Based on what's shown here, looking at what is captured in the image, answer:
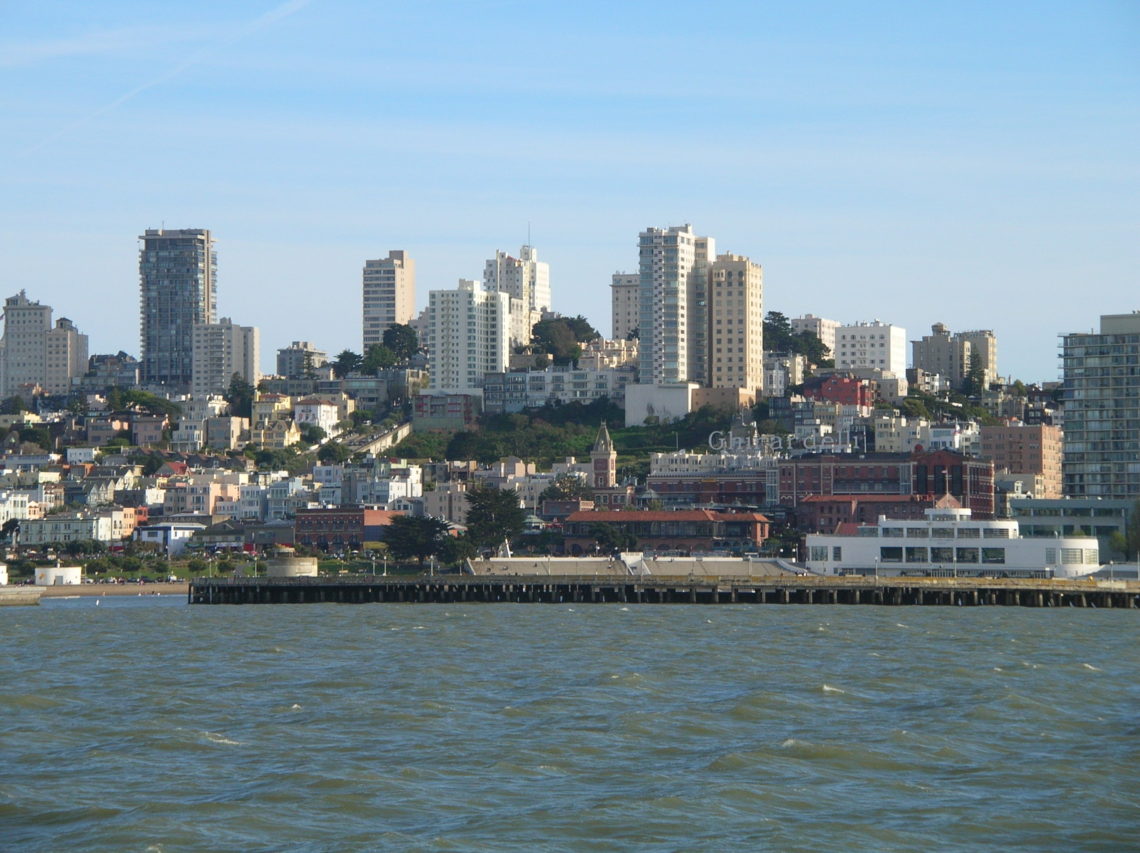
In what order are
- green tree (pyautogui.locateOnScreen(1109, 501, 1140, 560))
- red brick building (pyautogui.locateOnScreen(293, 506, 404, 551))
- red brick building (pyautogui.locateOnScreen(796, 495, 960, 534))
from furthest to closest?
red brick building (pyautogui.locateOnScreen(293, 506, 404, 551))
red brick building (pyautogui.locateOnScreen(796, 495, 960, 534))
green tree (pyautogui.locateOnScreen(1109, 501, 1140, 560))

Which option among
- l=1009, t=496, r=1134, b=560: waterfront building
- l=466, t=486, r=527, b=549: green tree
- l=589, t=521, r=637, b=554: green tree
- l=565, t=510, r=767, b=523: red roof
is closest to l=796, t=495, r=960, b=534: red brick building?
l=565, t=510, r=767, b=523: red roof

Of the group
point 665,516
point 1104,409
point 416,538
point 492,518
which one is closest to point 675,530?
point 665,516

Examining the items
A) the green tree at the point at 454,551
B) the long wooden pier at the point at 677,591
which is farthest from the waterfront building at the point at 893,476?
the long wooden pier at the point at 677,591

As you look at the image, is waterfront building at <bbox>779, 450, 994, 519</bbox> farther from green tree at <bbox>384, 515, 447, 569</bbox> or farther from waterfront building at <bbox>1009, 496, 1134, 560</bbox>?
green tree at <bbox>384, 515, 447, 569</bbox>

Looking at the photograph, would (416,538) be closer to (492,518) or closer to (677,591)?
(492,518)

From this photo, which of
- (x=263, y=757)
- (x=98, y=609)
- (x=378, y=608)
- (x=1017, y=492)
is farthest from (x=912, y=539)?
(x=263, y=757)

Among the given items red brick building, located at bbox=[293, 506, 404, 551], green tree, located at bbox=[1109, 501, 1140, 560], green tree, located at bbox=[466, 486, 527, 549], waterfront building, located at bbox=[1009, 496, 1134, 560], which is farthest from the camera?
red brick building, located at bbox=[293, 506, 404, 551]

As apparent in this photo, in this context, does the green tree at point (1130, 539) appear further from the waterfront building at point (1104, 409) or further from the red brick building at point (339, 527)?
the red brick building at point (339, 527)

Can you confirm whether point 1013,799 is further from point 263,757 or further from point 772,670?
point 772,670
